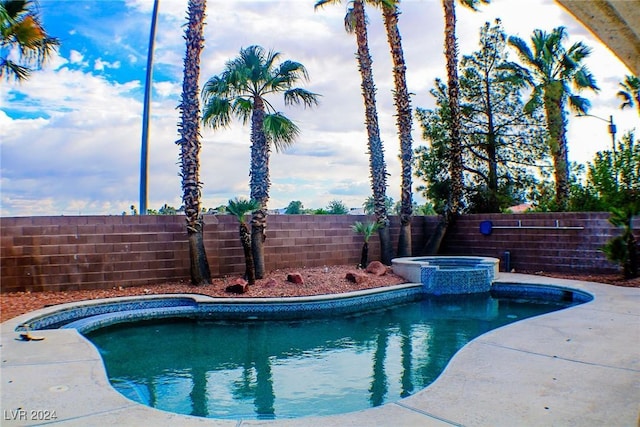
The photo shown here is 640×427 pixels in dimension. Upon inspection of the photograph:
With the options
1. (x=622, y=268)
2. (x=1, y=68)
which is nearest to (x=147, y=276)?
(x=1, y=68)

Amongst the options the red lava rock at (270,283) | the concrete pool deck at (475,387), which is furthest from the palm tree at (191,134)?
the concrete pool deck at (475,387)

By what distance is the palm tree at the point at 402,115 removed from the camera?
12352 millimetres

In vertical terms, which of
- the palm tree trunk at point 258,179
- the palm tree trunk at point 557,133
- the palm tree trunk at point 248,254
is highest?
the palm tree trunk at point 557,133

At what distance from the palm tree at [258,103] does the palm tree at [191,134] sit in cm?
50

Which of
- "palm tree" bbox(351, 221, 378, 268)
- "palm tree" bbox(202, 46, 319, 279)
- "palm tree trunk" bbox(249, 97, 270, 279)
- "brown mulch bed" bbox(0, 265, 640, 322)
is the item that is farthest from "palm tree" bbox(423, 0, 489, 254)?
"palm tree trunk" bbox(249, 97, 270, 279)

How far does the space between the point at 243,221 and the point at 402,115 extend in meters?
5.89

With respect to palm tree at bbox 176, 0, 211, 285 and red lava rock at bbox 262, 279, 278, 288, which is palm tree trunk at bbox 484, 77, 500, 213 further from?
palm tree at bbox 176, 0, 211, 285

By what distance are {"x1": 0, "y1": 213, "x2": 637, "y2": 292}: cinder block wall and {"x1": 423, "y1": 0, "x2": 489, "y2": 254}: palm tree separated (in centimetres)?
50

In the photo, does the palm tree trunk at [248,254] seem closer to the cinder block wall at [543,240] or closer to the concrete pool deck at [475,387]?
the concrete pool deck at [475,387]

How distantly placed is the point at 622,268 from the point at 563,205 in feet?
15.0

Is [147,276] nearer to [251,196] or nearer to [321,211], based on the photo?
[251,196]

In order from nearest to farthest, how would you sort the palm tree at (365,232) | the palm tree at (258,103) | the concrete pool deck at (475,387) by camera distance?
the concrete pool deck at (475,387), the palm tree at (258,103), the palm tree at (365,232)

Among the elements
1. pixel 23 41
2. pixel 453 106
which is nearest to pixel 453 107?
pixel 453 106

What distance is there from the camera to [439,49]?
13914 millimetres
